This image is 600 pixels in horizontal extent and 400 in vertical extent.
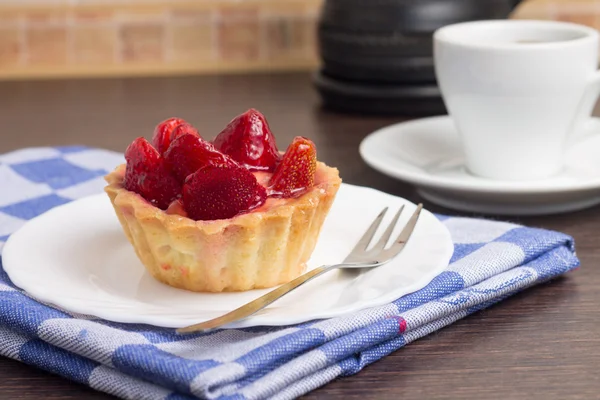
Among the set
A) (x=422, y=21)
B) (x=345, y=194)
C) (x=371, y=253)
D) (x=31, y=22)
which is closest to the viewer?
(x=371, y=253)

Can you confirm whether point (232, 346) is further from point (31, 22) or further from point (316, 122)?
point (31, 22)

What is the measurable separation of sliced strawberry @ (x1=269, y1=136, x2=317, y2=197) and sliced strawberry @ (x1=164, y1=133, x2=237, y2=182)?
0.06m

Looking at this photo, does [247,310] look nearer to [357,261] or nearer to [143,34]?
[357,261]

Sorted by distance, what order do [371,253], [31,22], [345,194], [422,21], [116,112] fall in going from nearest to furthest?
[371,253] < [345,194] < [422,21] < [116,112] < [31,22]

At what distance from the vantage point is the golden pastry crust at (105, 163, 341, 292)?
3.00 feet

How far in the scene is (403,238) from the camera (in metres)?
0.99

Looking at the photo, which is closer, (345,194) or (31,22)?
(345,194)

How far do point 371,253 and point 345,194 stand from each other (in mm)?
185

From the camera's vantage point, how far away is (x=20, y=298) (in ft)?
2.87

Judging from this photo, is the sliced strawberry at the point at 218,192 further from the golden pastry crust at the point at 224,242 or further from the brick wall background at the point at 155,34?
the brick wall background at the point at 155,34

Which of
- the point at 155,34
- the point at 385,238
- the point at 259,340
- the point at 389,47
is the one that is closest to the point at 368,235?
the point at 385,238

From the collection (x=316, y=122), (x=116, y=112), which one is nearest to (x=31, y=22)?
(x=116, y=112)

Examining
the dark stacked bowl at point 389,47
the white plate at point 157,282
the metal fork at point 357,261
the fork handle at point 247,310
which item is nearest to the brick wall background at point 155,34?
the dark stacked bowl at point 389,47

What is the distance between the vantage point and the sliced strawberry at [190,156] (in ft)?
3.12
